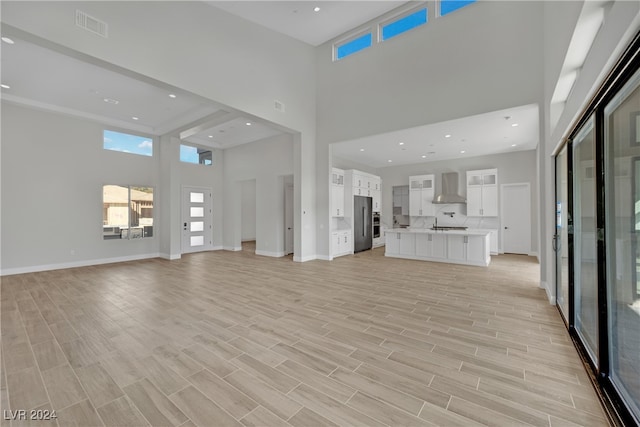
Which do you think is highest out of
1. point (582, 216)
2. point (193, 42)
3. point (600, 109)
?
→ point (193, 42)

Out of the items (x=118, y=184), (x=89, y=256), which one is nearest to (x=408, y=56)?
(x=118, y=184)

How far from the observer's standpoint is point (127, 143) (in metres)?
7.67

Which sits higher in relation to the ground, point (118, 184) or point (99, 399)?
point (118, 184)

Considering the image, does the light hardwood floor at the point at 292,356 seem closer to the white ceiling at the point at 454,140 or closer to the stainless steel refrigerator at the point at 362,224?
the white ceiling at the point at 454,140

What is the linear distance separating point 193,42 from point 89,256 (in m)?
6.03

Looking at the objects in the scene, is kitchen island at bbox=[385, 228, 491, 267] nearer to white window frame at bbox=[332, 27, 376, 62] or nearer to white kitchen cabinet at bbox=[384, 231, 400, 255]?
white kitchen cabinet at bbox=[384, 231, 400, 255]

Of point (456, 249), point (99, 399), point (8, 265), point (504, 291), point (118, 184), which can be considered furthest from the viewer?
point (118, 184)

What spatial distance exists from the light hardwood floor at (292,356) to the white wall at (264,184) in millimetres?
3864

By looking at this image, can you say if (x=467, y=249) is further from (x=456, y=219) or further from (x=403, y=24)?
(x=403, y=24)

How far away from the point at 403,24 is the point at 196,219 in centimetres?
842

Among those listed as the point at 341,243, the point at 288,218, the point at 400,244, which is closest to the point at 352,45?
the point at 288,218

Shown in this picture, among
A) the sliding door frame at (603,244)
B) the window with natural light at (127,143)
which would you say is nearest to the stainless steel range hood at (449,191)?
the sliding door frame at (603,244)

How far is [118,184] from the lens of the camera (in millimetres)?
7426

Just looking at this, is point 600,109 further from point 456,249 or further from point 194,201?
point 194,201
